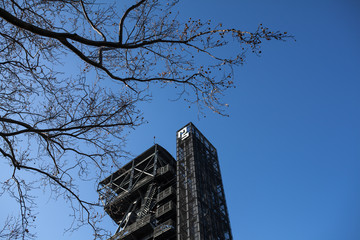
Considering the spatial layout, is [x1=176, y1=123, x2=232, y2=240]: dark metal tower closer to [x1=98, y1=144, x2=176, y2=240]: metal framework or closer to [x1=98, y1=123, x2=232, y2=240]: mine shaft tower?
[x1=98, y1=123, x2=232, y2=240]: mine shaft tower

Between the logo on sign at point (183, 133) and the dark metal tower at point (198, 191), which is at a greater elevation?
the logo on sign at point (183, 133)

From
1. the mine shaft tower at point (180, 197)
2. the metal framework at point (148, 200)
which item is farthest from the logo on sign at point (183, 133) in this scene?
the metal framework at point (148, 200)

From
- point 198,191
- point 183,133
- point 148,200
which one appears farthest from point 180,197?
point 183,133

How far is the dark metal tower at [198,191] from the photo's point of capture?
26656mm

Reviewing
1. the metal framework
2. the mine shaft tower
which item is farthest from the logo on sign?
the metal framework

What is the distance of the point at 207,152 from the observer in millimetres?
39781

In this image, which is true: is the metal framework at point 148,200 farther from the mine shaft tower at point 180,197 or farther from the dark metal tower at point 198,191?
the dark metal tower at point 198,191

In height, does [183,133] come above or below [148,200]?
above

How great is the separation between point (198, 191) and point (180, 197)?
2.28m

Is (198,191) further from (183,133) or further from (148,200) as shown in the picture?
(183,133)

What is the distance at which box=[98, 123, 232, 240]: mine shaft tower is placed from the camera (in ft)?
90.7

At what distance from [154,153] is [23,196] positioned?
113 feet

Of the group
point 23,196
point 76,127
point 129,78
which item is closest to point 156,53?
point 129,78

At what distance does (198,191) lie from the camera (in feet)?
97.8
